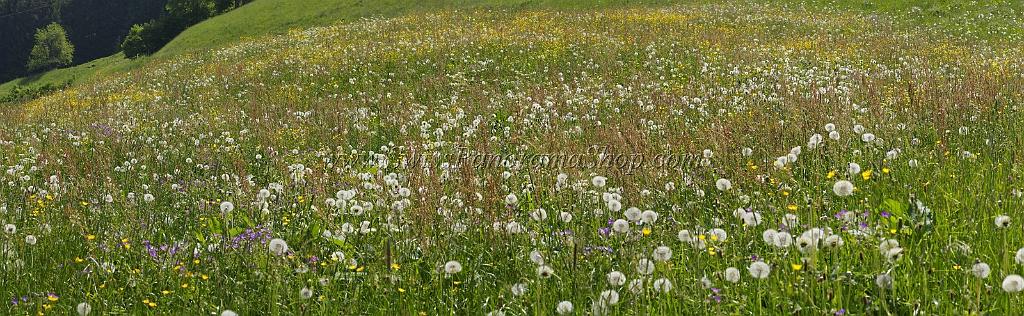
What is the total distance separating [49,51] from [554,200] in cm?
15628

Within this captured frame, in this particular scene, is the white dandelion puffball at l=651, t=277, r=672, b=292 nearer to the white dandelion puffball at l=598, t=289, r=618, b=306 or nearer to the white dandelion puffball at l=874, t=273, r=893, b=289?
the white dandelion puffball at l=598, t=289, r=618, b=306

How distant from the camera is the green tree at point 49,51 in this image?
133m

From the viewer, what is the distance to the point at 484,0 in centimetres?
3525

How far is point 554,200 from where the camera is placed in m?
4.98

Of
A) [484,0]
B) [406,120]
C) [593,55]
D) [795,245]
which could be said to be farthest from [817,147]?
[484,0]

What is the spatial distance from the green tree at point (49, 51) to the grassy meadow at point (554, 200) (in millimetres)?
139995

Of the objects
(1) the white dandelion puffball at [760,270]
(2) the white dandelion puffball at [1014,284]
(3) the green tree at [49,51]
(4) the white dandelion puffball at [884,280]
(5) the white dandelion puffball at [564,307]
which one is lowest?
(3) the green tree at [49,51]

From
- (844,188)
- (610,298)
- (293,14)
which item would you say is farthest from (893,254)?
(293,14)

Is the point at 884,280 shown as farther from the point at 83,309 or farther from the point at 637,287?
the point at 83,309

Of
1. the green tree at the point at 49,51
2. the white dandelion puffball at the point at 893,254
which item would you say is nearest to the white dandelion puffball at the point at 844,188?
the white dandelion puffball at the point at 893,254

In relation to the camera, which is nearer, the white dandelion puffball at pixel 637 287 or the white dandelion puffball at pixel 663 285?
the white dandelion puffball at pixel 663 285

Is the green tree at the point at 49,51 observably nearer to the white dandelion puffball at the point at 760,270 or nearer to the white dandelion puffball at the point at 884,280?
the white dandelion puffball at the point at 760,270

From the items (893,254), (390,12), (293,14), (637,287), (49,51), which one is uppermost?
(293,14)

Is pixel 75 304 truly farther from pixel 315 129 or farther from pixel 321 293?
pixel 315 129
